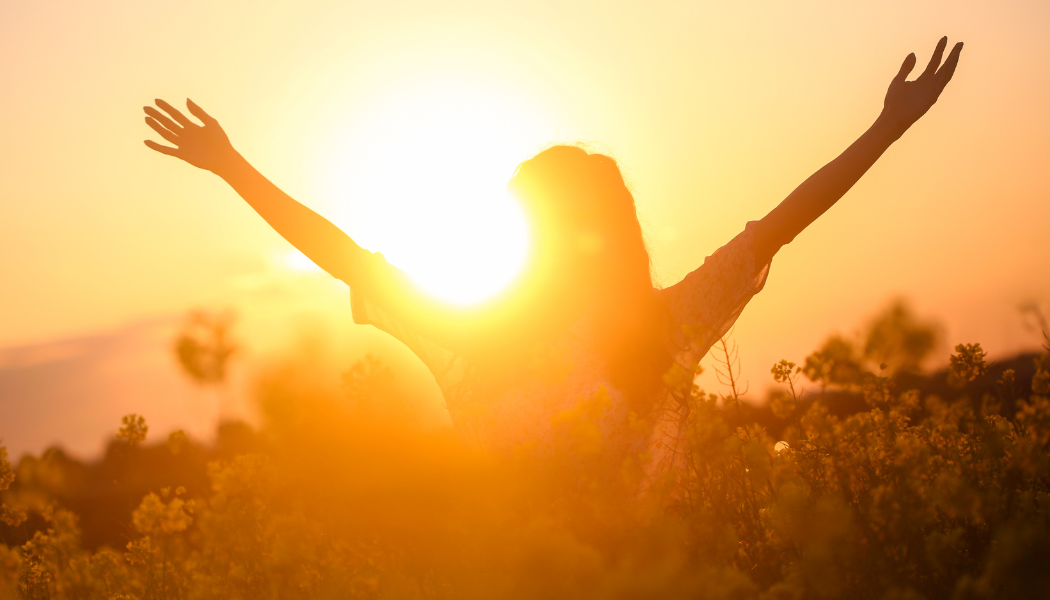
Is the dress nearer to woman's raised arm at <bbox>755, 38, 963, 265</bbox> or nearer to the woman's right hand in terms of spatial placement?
woman's raised arm at <bbox>755, 38, 963, 265</bbox>

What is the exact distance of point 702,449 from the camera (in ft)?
6.73

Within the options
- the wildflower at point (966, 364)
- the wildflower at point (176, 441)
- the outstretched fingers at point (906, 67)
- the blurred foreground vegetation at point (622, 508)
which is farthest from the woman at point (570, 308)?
the wildflower at point (176, 441)

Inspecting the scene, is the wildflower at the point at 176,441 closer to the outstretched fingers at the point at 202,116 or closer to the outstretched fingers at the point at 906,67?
the outstretched fingers at the point at 202,116

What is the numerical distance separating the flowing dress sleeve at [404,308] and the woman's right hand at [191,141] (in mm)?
706

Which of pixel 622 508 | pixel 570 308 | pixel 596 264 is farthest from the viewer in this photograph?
pixel 596 264

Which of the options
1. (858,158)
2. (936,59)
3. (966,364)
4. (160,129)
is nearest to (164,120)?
(160,129)

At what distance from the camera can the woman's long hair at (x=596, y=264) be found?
2.64 m

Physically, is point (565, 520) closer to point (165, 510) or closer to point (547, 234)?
point (547, 234)

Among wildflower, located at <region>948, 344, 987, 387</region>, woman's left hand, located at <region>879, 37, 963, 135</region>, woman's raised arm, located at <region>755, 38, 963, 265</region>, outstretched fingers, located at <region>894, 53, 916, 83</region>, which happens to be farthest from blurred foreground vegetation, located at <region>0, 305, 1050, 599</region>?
outstretched fingers, located at <region>894, 53, 916, 83</region>

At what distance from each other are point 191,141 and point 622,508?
220 cm

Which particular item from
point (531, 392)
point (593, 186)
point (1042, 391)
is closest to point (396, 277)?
point (531, 392)

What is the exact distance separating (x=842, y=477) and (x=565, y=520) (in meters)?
1.14

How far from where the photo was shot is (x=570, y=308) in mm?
2738

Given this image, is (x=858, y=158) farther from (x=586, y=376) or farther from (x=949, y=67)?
(x=586, y=376)
